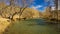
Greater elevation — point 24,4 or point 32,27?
point 24,4

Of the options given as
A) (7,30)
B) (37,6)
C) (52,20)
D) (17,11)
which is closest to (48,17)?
(52,20)

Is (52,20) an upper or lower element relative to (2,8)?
lower

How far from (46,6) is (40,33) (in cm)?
47

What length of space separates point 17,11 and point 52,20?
0.62 metres

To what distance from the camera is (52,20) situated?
2.45 m

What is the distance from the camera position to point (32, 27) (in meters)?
2.46

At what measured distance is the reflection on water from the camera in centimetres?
244

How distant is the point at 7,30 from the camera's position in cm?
244

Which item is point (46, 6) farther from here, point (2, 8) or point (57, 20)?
point (2, 8)

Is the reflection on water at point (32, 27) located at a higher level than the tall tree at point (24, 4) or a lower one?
lower

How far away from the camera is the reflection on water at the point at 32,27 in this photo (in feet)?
8.00

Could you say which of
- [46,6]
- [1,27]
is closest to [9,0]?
[1,27]

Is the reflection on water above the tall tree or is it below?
below

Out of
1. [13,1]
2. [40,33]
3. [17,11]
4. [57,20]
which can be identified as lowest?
[40,33]
